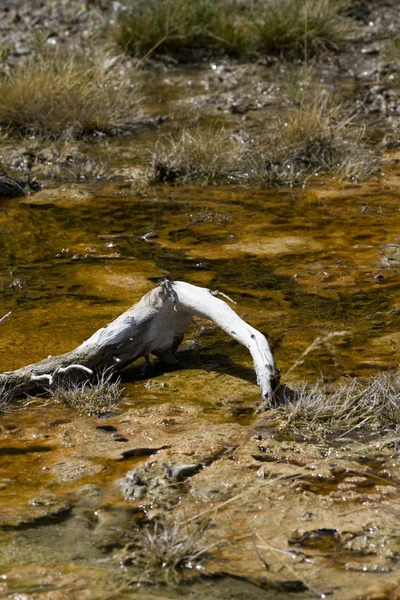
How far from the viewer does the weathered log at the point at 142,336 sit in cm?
410

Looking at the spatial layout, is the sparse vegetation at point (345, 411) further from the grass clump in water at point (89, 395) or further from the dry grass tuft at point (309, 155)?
the dry grass tuft at point (309, 155)

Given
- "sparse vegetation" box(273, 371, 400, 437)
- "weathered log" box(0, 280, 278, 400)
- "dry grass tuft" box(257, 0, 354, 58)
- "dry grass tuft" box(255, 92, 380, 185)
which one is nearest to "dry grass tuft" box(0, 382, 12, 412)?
"weathered log" box(0, 280, 278, 400)

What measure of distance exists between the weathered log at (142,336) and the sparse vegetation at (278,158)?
3.18m

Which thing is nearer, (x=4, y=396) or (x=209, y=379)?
(x=4, y=396)

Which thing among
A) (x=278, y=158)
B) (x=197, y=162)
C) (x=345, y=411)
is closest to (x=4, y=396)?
(x=345, y=411)

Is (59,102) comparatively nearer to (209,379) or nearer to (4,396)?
(209,379)

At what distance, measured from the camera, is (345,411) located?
380 cm

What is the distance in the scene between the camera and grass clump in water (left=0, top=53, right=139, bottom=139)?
7988 millimetres

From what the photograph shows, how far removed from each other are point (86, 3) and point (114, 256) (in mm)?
6021

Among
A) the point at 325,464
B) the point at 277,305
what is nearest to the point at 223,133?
the point at 277,305

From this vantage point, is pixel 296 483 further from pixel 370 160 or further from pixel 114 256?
pixel 370 160

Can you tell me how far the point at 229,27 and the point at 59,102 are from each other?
252 centimetres

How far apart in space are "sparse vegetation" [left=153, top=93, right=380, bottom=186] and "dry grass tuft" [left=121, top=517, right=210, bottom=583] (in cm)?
468

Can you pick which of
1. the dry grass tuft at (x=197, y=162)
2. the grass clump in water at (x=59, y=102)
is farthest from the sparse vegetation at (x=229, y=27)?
the dry grass tuft at (x=197, y=162)
